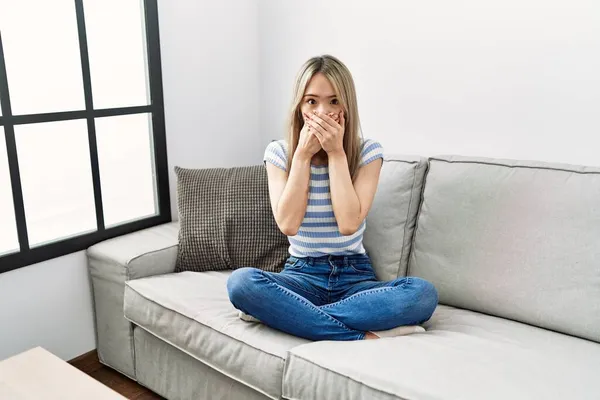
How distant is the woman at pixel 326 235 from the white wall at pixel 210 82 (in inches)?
31.4

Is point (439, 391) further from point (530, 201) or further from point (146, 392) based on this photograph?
point (146, 392)

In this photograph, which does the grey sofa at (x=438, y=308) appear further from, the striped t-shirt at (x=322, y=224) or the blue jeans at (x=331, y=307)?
the striped t-shirt at (x=322, y=224)

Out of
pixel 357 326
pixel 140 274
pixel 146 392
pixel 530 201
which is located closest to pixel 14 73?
pixel 140 274

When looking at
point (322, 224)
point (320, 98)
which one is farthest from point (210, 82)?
point (322, 224)

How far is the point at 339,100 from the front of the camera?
1663 millimetres

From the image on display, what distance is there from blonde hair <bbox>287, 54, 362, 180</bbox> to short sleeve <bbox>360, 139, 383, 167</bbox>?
0.6 inches

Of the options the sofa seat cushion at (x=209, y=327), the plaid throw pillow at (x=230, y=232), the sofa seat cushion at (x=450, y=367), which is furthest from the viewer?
the plaid throw pillow at (x=230, y=232)

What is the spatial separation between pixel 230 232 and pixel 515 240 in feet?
3.32

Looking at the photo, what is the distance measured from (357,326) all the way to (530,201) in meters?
0.70

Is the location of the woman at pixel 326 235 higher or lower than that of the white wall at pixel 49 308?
higher

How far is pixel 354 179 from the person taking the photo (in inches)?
68.5


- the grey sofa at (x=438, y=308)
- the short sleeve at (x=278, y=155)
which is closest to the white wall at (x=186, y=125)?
the grey sofa at (x=438, y=308)

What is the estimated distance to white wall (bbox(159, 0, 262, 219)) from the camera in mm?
2381

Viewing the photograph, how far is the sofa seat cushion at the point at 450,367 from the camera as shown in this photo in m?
1.22
